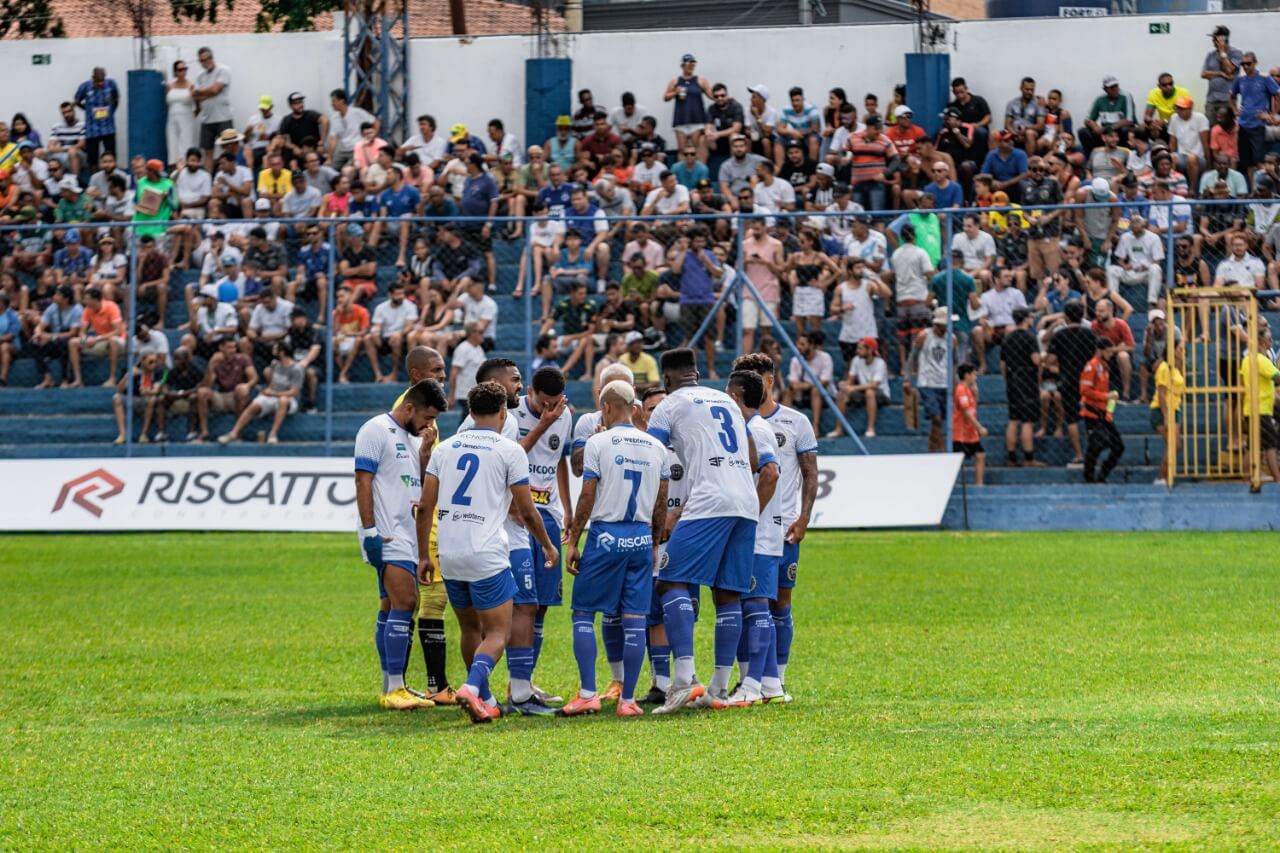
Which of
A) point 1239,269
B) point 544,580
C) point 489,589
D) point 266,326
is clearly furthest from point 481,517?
point 266,326

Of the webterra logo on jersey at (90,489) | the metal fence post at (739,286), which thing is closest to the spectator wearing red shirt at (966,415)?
the metal fence post at (739,286)

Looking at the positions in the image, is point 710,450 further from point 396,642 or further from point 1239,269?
point 1239,269

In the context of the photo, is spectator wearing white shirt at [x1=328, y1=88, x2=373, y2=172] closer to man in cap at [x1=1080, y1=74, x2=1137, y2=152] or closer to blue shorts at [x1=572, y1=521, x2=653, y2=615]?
man in cap at [x1=1080, y1=74, x2=1137, y2=152]

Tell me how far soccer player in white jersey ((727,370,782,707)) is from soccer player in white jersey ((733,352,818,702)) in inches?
7.0

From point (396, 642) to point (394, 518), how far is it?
77 centimetres

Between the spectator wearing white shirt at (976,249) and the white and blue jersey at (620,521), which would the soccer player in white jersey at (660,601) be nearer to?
the white and blue jersey at (620,521)

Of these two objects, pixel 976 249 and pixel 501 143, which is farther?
pixel 501 143

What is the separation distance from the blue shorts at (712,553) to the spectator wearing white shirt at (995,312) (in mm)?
12780

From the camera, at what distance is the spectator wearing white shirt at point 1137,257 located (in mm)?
22672

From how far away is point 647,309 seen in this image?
23703 millimetres

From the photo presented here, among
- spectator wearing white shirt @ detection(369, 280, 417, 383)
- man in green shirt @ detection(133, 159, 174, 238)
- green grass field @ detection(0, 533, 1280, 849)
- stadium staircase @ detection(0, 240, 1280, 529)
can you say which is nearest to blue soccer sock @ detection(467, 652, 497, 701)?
green grass field @ detection(0, 533, 1280, 849)

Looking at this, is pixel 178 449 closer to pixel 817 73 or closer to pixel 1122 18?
pixel 817 73

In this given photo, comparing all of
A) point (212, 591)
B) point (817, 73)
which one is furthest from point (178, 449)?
point (817, 73)

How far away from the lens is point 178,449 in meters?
24.2
